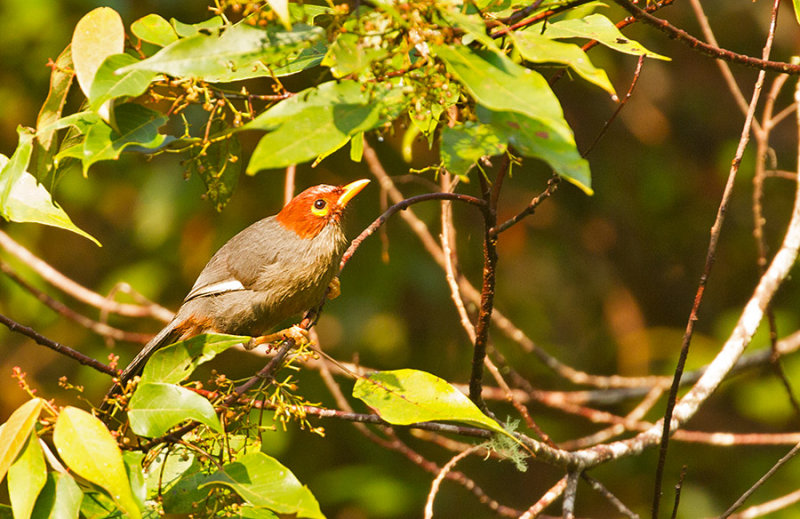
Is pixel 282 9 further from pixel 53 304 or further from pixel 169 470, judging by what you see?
pixel 53 304

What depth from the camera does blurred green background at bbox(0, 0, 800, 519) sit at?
19.3ft

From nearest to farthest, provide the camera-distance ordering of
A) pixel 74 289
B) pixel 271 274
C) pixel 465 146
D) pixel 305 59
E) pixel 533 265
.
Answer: pixel 465 146 < pixel 305 59 < pixel 271 274 < pixel 74 289 < pixel 533 265

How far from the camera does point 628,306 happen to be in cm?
664

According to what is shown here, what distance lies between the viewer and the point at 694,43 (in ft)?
7.01

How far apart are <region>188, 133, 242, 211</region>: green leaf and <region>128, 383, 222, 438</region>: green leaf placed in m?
0.79

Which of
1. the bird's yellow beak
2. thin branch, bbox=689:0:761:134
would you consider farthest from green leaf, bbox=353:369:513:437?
thin branch, bbox=689:0:761:134

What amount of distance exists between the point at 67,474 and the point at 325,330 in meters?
4.23

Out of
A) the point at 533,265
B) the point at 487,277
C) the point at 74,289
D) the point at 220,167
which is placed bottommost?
the point at 533,265

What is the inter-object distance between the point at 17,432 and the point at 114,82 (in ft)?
2.71

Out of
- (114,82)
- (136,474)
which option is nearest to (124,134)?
(114,82)

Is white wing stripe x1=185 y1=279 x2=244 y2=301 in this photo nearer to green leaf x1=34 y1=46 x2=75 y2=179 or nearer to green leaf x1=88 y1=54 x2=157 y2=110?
green leaf x1=34 y1=46 x2=75 y2=179

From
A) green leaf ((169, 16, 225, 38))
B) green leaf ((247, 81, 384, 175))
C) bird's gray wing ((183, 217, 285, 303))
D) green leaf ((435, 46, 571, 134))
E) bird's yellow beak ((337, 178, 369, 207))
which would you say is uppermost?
green leaf ((169, 16, 225, 38))

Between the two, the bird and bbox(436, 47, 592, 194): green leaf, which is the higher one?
bbox(436, 47, 592, 194): green leaf

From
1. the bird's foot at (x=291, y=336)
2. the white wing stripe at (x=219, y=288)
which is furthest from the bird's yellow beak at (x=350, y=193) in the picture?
the bird's foot at (x=291, y=336)
